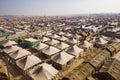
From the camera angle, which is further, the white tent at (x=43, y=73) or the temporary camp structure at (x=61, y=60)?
the temporary camp structure at (x=61, y=60)

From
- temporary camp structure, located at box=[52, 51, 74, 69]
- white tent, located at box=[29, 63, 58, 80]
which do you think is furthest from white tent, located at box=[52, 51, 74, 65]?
white tent, located at box=[29, 63, 58, 80]

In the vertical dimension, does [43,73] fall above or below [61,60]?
below

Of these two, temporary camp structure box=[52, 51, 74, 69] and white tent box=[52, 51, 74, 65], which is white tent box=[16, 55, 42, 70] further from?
A: white tent box=[52, 51, 74, 65]

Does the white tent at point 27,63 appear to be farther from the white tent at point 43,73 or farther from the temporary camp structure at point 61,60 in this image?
the temporary camp structure at point 61,60

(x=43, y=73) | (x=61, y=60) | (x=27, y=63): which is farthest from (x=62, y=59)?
(x=27, y=63)

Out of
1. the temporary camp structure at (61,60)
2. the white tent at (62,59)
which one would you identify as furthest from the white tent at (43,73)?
the white tent at (62,59)

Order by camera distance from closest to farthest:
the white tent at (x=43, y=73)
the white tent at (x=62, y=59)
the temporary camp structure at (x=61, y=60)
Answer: the white tent at (x=43, y=73)
the temporary camp structure at (x=61, y=60)
the white tent at (x=62, y=59)

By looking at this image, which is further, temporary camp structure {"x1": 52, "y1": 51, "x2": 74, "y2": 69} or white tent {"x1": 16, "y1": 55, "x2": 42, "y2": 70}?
temporary camp structure {"x1": 52, "y1": 51, "x2": 74, "y2": 69}

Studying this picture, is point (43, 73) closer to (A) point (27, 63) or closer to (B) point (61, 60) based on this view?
(A) point (27, 63)

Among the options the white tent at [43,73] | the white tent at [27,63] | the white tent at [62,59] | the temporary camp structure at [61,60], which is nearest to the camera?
the white tent at [43,73]

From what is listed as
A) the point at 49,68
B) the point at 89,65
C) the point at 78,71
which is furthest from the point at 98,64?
the point at 49,68

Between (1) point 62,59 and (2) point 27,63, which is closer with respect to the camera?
(2) point 27,63

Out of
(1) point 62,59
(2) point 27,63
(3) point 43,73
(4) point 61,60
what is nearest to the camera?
(3) point 43,73
